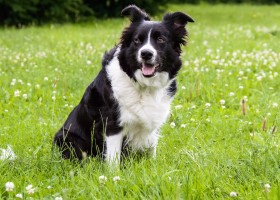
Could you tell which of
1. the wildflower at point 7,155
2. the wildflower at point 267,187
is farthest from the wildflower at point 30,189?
the wildflower at point 267,187

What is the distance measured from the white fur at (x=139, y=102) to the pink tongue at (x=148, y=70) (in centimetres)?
6

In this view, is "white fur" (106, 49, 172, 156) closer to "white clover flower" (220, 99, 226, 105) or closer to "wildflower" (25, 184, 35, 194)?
"wildflower" (25, 184, 35, 194)

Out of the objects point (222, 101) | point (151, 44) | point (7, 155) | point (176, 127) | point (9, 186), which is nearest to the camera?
point (9, 186)

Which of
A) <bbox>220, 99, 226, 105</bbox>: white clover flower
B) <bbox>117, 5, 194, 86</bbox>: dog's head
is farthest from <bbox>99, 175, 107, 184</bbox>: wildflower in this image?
<bbox>220, 99, 226, 105</bbox>: white clover flower

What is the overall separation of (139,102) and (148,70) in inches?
12.2

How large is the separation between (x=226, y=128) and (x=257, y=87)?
2.03 m

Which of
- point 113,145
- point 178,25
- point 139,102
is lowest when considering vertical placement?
point 113,145

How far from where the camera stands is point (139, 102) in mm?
4324

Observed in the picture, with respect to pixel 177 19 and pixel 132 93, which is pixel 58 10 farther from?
pixel 132 93

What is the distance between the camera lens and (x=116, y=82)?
4.38m

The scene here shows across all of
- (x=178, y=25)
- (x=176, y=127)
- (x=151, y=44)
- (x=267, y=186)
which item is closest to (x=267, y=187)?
(x=267, y=186)

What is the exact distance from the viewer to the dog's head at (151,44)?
421cm

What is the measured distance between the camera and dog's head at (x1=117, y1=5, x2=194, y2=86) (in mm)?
4211

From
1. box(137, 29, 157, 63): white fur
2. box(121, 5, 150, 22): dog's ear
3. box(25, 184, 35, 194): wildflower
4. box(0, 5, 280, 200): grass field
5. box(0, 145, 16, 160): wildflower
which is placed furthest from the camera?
box(121, 5, 150, 22): dog's ear
